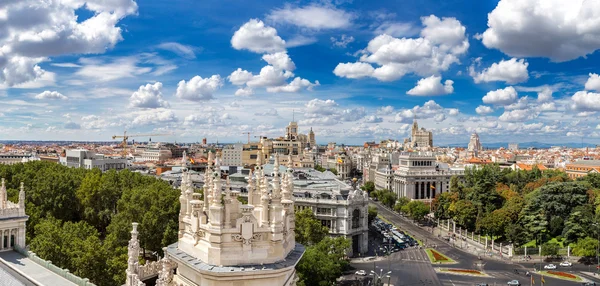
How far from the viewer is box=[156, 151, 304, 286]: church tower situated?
31.5 feet

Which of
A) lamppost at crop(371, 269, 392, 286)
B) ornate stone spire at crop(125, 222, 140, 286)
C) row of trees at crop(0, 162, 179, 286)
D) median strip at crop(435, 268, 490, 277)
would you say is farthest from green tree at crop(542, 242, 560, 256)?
ornate stone spire at crop(125, 222, 140, 286)

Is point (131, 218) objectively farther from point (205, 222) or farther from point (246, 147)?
point (246, 147)

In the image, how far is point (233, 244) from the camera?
9742mm

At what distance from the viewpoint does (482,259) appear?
2265 inches

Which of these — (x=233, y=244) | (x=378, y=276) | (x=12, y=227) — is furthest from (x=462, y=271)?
(x=233, y=244)

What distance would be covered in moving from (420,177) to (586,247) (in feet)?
168

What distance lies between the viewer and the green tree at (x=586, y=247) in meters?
52.7

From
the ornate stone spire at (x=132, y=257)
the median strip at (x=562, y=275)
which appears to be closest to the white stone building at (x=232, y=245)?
the ornate stone spire at (x=132, y=257)

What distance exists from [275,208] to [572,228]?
59.1 m

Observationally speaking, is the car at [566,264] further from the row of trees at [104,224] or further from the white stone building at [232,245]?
A: the white stone building at [232,245]

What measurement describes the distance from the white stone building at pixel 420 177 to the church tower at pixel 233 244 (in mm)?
96239

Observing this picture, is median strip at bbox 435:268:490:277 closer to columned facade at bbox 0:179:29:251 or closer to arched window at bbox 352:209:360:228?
arched window at bbox 352:209:360:228

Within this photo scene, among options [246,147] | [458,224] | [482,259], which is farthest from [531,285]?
[246,147]

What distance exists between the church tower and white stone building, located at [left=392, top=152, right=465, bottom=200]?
316 ft
